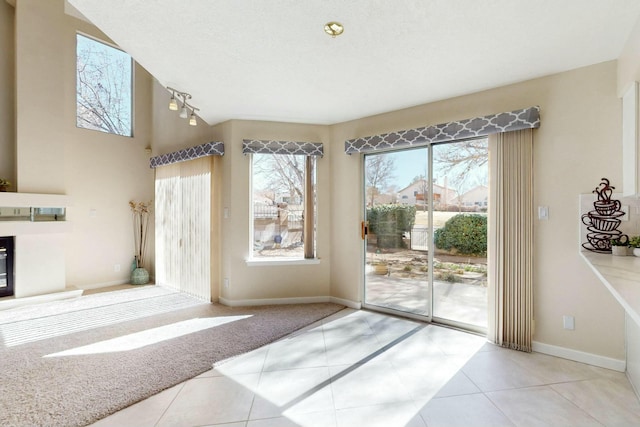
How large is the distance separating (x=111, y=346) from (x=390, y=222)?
10.9ft

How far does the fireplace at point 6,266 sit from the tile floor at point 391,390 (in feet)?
12.4

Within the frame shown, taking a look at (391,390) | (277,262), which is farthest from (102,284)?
(391,390)

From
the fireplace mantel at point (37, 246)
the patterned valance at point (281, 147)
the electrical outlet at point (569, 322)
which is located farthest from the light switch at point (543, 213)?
the fireplace mantel at point (37, 246)

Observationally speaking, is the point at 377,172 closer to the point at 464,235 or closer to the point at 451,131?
the point at 451,131

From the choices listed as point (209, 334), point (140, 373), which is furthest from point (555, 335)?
point (140, 373)

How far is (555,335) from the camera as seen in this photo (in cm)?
275

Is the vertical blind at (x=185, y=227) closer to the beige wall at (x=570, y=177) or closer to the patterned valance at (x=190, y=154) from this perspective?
the patterned valance at (x=190, y=154)

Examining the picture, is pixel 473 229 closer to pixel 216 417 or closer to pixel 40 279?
pixel 216 417

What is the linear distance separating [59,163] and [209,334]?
3.67 metres

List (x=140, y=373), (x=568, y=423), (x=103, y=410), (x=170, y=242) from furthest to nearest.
A: (x=170, y=242)
(x=140, y=373)
(x=103, y=410)
(x=568, y=423)

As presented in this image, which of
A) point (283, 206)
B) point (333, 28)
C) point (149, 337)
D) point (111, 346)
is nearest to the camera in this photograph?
point (333, 28)

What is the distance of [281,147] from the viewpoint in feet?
13.6

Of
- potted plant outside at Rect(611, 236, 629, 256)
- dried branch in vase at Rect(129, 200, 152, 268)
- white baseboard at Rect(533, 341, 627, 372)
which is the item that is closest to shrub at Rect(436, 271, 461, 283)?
white baseboard at Rect(533, 341, 627, 372)

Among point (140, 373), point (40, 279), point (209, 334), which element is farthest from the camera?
point (40, 279)
